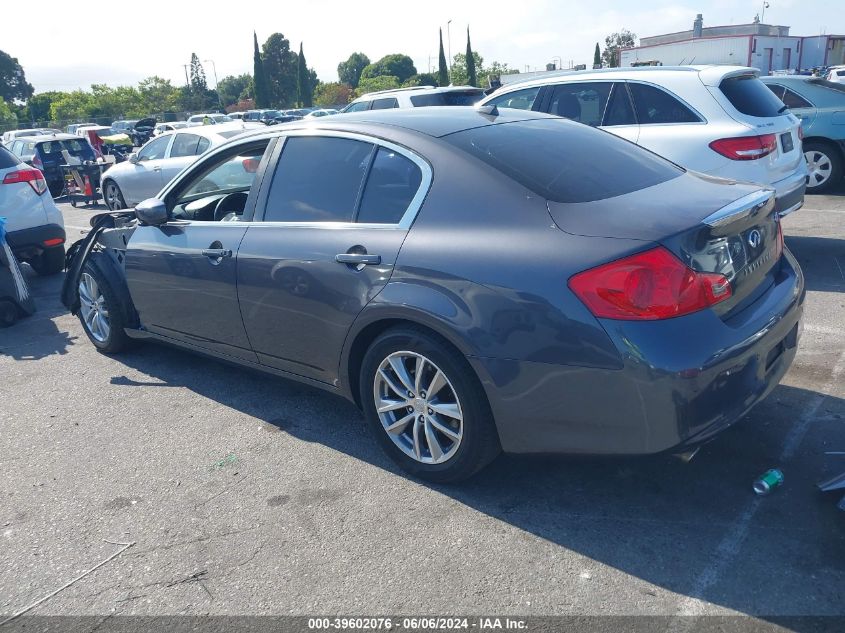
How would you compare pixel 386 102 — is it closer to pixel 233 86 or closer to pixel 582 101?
pixel 582 101

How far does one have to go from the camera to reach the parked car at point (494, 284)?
8.94 ft

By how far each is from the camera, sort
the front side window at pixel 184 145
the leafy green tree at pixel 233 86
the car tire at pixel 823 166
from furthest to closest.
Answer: the leafy green tree at pixel 233 86
the front side window at pixel 184 145
the car tire at pixel 823 166

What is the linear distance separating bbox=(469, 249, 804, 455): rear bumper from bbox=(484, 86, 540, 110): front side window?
5115 mm

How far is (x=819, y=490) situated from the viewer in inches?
123

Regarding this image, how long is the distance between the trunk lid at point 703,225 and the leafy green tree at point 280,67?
100037 mm

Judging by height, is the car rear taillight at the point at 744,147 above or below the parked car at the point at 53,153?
above

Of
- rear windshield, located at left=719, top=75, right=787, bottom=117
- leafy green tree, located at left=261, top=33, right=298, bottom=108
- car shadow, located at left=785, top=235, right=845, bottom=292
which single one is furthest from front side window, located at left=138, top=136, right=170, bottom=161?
leafy green tree, located at left=261, top=33, right=298, bottom=108

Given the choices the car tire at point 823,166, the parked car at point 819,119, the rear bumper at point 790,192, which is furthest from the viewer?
the car tire at point 823,166

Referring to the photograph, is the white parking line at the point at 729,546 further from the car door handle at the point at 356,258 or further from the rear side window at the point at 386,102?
the rear side window at the point at 386,102

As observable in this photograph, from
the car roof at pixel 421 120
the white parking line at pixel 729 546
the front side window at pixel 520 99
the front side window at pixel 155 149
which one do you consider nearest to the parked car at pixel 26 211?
the front side window at pixel 155 149

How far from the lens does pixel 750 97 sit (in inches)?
256

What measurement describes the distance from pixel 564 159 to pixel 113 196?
1200 centimetres

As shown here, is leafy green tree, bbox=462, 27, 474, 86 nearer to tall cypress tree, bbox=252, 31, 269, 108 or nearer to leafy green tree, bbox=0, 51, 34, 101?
tall cypress tree, bbox=252, 31, 269, 108

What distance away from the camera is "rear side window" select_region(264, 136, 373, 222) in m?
3.68
